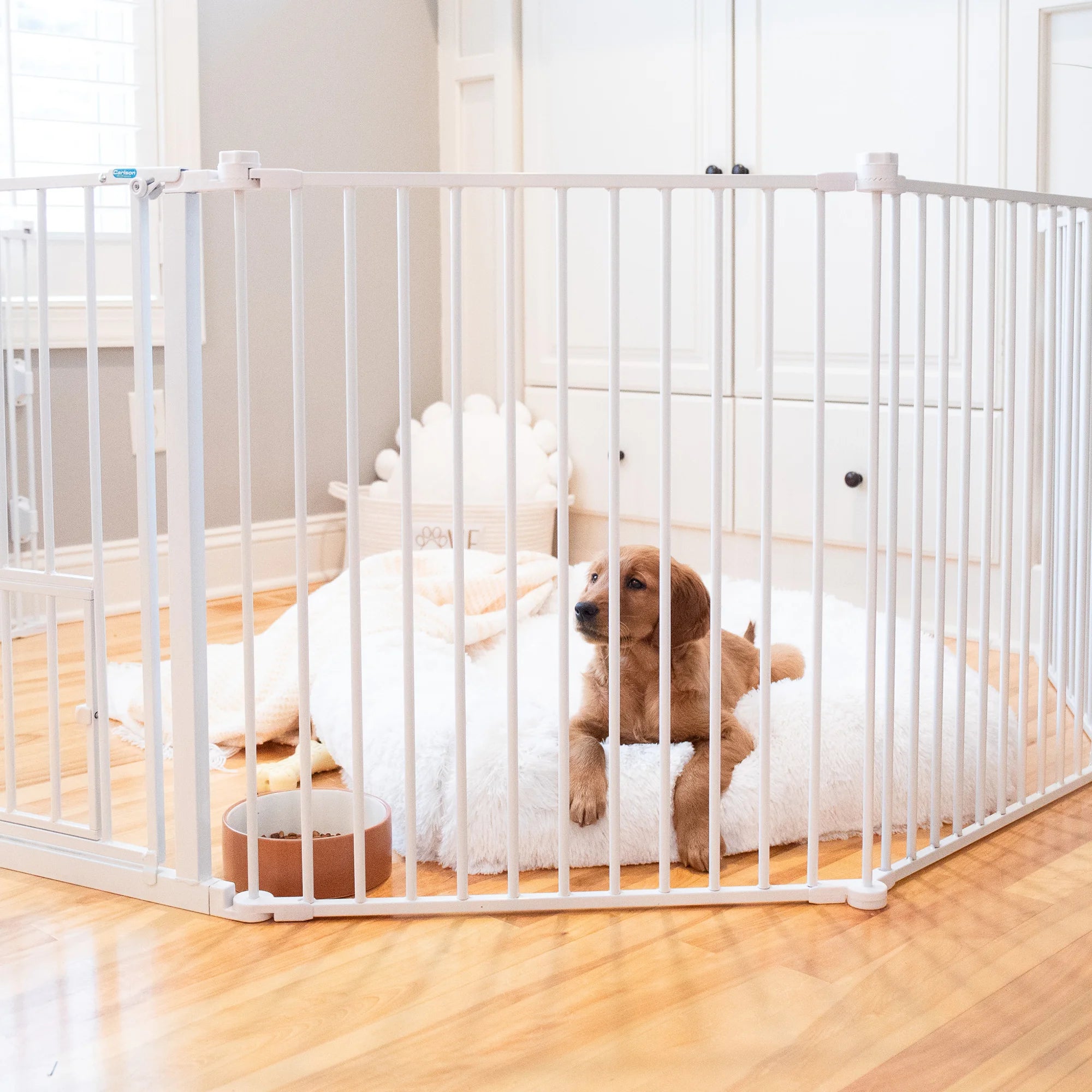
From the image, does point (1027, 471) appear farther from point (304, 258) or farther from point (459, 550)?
point (304, 258)

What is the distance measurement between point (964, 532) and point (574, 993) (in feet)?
2.62

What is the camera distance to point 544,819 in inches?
69.7

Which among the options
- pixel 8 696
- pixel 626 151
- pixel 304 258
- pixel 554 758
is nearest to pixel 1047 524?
pixel 554 758

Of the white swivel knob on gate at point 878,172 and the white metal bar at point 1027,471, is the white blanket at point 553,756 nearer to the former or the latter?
the white metal bar at point 1027,471

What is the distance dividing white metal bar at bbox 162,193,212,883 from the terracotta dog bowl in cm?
7

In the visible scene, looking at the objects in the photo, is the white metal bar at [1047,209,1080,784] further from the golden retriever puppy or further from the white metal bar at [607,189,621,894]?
the white metal bar at [607,189,621,894]

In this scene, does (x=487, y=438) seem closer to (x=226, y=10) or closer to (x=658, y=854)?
(x=226, y=10)

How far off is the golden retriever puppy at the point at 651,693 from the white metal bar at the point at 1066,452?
540 millimetres

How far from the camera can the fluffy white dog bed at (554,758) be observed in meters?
1.78

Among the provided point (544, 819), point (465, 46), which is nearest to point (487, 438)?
point (465, 46)

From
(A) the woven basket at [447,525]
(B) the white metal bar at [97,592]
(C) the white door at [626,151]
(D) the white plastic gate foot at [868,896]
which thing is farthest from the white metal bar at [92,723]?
(C) the white door at [626,151]

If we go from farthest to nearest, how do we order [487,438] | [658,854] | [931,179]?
[487,438], [931,179], [658,854]

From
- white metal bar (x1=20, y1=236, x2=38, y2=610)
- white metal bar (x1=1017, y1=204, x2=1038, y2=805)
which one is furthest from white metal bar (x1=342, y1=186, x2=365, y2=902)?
white metal bar (x1=20, y1=236, x2=38, y2=610)

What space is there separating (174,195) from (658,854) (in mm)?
1023
